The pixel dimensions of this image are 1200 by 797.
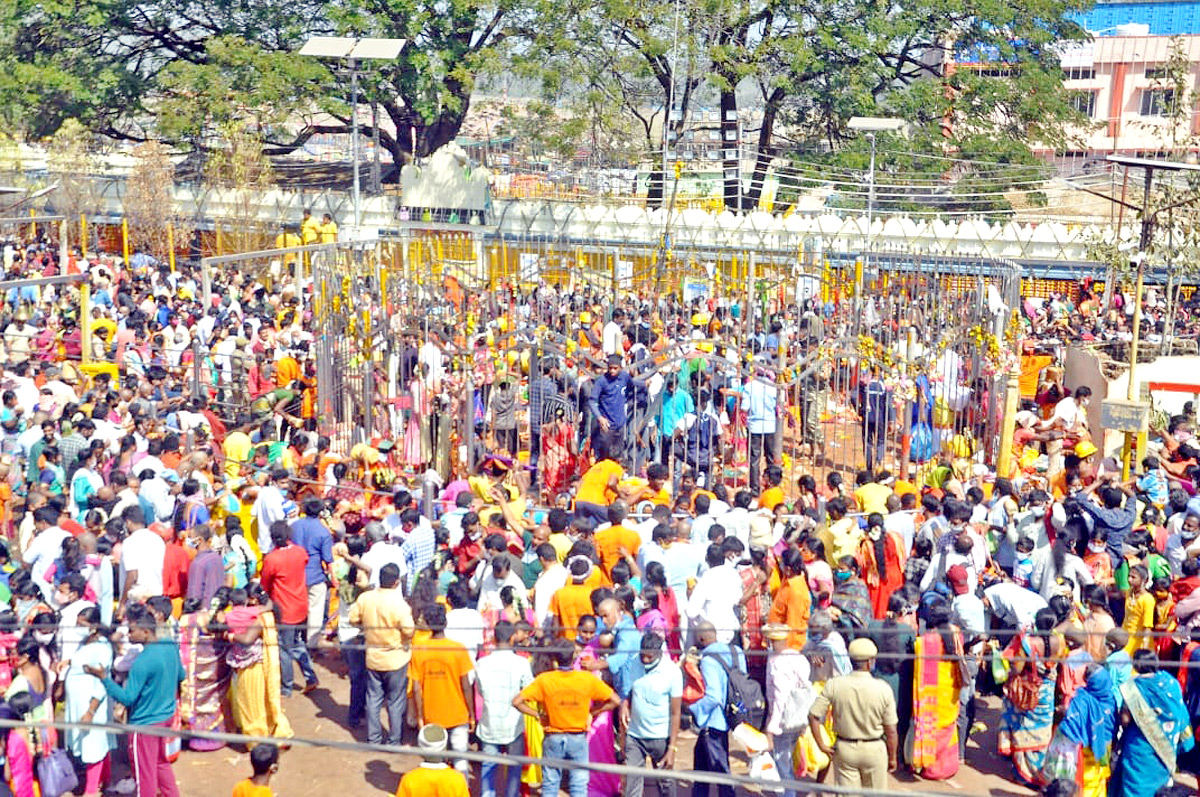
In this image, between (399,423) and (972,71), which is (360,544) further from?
(972,71)

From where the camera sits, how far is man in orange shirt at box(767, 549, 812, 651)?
804cm

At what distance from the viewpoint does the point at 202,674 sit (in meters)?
7.96

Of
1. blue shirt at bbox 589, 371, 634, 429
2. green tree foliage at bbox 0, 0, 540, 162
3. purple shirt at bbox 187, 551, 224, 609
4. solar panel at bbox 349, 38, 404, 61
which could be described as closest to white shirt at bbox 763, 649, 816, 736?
purple shirt at bbox 187, 551, 224, 609

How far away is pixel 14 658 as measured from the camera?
7301 mm

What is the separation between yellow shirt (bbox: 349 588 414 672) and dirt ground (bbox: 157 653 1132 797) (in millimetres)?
573

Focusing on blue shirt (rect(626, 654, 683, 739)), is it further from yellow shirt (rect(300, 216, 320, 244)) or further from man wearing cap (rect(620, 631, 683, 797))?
yellow shirt (rect(300, 216, 320, 244))

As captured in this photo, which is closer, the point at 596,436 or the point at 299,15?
the point at 596,436

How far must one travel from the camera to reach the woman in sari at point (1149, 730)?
714 cm

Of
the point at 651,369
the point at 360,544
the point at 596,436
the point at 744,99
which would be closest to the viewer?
the point at 360,544

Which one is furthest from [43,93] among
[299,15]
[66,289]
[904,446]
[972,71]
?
[904,446]

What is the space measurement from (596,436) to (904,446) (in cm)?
258

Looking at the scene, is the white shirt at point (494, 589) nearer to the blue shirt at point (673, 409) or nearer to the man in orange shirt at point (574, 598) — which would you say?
the man in orange shirt at point (574, 598)

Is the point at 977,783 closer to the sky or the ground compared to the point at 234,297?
closer to the ground

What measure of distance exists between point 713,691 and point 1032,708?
1800mm
